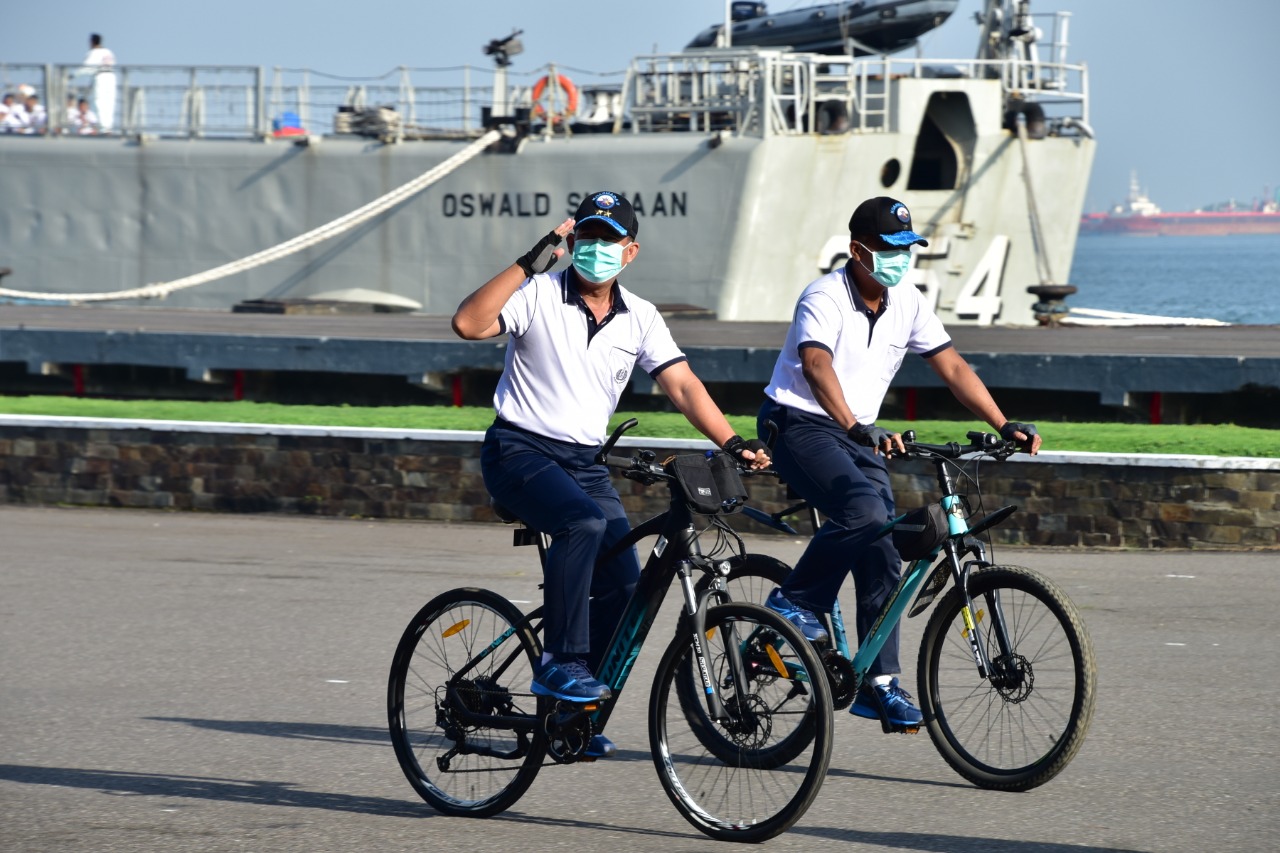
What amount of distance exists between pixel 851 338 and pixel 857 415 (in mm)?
285

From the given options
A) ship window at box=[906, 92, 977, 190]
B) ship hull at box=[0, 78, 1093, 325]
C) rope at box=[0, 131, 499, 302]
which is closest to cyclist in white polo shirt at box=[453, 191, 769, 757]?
rope at box=[0, 131, 499, 302]

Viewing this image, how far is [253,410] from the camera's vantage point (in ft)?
50.7

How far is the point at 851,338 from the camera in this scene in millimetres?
6324

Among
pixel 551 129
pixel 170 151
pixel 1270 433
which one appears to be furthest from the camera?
pixel 170 151

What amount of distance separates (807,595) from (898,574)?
318mm

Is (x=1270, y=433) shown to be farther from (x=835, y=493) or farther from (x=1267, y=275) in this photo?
(x=1267, y=275)

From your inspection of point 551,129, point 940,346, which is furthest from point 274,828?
point 551,129

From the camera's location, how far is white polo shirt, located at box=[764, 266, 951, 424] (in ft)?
20.6

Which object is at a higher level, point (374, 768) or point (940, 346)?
point (940, 346)

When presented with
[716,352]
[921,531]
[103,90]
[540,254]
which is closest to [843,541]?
[921,531]

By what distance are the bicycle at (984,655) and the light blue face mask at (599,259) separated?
3.03 feet

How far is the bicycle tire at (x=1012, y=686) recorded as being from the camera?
5562 millimetres

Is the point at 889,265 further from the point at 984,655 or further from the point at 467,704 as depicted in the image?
the point at 467,704

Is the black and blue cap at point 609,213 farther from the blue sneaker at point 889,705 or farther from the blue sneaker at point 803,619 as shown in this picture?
the blue sneaker at point 889,705
